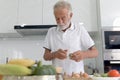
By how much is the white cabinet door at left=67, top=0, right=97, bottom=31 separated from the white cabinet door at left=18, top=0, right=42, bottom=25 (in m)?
0.43

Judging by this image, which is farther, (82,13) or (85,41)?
(82,13)

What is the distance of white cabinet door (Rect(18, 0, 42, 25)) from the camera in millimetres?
2562

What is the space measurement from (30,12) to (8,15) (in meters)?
0.28

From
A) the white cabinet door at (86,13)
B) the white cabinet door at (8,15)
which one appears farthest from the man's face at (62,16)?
the white cabinet door at (8,15)

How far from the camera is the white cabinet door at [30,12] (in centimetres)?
256

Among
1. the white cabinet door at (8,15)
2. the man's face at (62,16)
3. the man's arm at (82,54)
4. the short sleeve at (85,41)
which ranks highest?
the white cabinet door at (8,15)

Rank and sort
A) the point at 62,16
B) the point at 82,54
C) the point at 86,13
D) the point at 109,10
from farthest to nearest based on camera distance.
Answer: the point at 86,13, the point at 109,10, the point at 62,16, the point at 82,54

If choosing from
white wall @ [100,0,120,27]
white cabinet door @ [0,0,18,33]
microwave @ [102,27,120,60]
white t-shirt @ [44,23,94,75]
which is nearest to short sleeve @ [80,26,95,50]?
white t-shirt @ [44,23,94,75]

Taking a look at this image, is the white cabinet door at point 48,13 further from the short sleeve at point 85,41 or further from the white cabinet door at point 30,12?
the short sleeve at point 85,41

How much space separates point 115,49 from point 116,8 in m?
0.48

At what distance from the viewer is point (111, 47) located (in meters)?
2.23

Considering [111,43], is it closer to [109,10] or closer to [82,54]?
[109,10]

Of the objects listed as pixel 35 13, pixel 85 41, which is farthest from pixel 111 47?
pixel 35 13

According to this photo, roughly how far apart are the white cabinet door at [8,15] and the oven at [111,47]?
3.68ft
